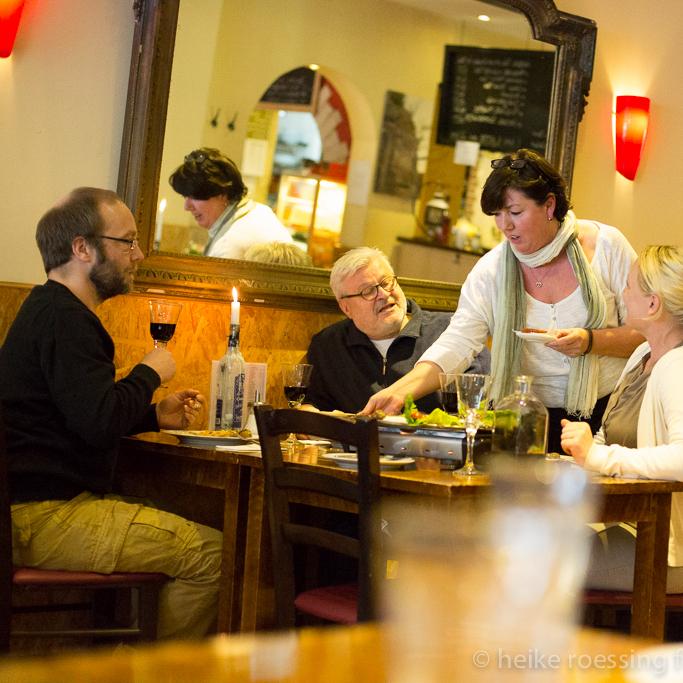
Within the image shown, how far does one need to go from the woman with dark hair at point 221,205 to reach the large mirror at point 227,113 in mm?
41

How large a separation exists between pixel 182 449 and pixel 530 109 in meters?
2.25

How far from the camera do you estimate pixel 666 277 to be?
284cm

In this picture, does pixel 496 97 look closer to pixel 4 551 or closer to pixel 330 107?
pixel 330 107

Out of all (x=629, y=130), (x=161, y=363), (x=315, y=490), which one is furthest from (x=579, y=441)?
(x=629, y=130)

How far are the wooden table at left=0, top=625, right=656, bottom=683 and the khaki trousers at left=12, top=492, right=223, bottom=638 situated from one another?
6.65ft

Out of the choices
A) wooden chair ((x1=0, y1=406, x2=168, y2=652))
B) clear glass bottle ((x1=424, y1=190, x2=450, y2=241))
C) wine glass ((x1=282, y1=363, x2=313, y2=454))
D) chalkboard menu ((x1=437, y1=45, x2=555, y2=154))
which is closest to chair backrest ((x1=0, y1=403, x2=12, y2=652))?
wooden chair ((x1=0, y1=406, x2=168, y2=652))

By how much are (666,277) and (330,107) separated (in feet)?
5.11

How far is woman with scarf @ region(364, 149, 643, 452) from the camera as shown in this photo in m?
3.38

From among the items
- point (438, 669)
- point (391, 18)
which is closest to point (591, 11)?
point (391, 18)

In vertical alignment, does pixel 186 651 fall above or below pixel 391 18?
below

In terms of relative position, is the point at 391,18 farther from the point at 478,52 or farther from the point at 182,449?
the point at 182,449

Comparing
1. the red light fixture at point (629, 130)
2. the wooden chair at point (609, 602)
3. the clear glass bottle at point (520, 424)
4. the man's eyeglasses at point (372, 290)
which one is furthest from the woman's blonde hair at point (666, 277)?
the red light fixture at point (629, 130)

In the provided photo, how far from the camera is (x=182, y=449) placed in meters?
2.98

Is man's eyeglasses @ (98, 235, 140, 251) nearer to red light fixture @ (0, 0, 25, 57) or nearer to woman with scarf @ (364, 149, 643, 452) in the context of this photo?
red light fixture @ (0, 0, 25, 57)
